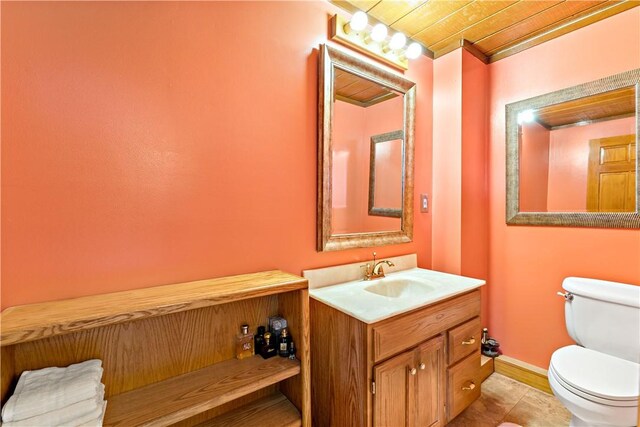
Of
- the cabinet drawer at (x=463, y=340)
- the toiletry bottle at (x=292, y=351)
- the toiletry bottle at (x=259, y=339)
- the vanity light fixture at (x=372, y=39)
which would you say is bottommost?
the cabinet drawer at (x=463, y=340)

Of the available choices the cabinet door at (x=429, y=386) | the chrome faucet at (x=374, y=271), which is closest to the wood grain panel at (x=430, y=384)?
the cabinet door at (x=429, y=386)

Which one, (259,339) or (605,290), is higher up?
(605,290)

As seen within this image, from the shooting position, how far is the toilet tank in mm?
1354

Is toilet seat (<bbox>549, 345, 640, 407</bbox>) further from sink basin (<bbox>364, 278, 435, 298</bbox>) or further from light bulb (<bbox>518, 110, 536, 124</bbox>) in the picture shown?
light bulb (<bbox>518, 110, 536, 124</bbox>)

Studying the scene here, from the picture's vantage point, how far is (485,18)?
5.45 ft

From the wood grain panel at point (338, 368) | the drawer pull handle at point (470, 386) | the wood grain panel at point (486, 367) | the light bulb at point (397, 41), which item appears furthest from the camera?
the wood grain panel at point (486, 367)

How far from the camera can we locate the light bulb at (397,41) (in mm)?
1602

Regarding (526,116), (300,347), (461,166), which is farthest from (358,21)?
(300,347)

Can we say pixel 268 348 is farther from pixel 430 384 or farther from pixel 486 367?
pixel 486 367

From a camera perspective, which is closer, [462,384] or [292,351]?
[292,351]

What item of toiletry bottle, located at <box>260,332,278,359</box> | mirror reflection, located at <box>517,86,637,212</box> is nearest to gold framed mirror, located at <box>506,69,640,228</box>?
mirror reflection, located at <box>517,86,637,212</box>

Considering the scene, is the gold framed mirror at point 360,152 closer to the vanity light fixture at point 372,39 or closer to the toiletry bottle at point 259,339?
the vanity light fixture at point 372,39

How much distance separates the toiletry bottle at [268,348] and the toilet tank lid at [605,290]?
1.67 m

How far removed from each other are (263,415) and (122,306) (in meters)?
0.72
